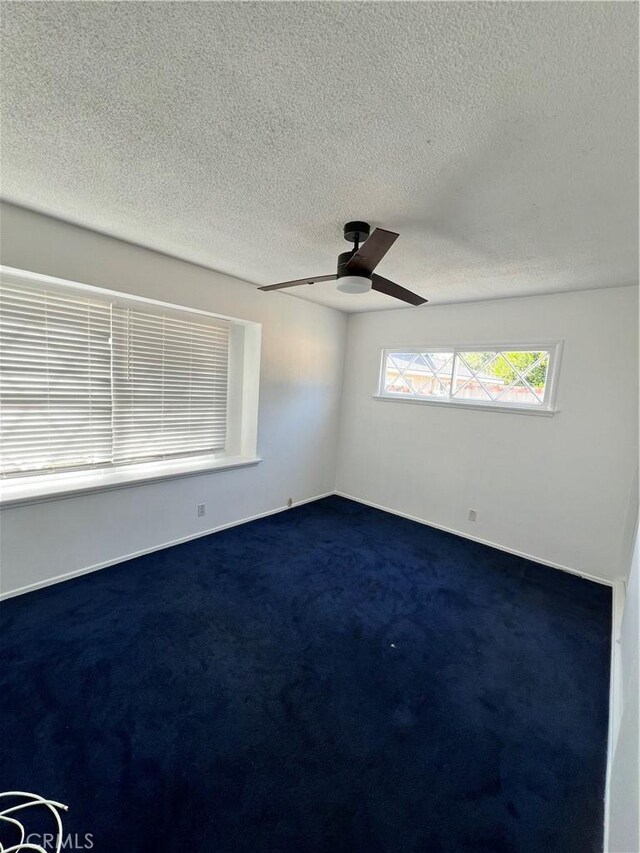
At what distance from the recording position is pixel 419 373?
13.4 feet

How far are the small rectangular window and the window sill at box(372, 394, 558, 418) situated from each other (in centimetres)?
2

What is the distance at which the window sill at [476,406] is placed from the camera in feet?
10.4

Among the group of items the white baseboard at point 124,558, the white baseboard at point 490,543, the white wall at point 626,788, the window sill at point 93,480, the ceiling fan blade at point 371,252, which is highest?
the ceiling fan blade at point 371,252

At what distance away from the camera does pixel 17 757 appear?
1.39 metres

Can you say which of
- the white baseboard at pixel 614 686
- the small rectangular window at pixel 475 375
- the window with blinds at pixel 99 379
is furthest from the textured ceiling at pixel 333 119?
the white baseboard at pixel 614 686

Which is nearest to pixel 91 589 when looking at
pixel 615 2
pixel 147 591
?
pixel 147 591

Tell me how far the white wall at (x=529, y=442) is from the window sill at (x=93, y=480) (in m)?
1.99

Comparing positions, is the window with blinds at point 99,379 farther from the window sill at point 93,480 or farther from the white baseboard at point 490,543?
the white baseboard at point 490,543

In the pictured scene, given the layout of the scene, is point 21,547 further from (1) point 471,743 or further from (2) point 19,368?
(1) point 471,743

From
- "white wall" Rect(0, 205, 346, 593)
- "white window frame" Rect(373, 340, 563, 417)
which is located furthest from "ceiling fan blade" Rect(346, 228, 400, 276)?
"white window frame" Rect(373, 340, 563, 417)

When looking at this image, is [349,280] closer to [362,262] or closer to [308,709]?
[362,262]

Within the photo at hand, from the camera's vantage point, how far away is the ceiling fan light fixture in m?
1.93

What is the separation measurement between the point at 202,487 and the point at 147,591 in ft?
3.42

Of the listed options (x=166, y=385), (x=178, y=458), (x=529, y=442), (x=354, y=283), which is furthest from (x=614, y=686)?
(x=166, y=385)
